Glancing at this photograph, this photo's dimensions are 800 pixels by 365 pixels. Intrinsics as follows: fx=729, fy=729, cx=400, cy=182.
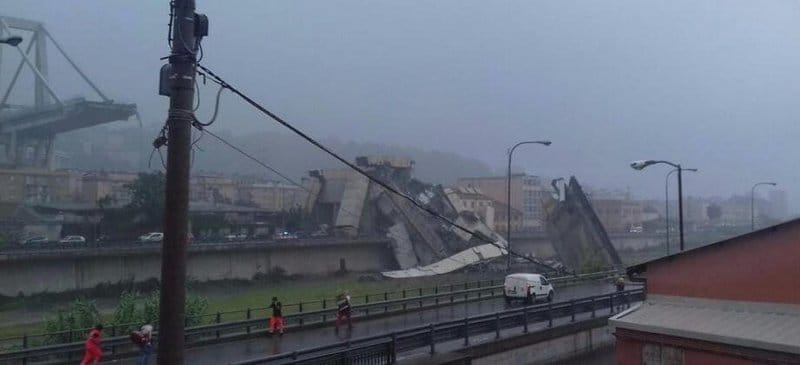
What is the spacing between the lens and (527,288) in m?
36.4

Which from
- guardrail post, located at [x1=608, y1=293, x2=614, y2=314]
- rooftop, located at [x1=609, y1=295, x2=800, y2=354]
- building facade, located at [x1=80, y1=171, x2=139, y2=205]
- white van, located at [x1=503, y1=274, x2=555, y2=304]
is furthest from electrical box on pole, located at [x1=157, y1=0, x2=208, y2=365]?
building facade, located at [x1=80, y1=171, x2=139, y2=205]

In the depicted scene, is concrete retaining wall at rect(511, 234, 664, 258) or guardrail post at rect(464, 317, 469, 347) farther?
concrete retaining wall at rect(511, 234, 664, 258)

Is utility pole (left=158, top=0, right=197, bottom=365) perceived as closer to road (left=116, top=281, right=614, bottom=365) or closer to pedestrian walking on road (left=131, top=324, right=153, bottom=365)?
pedestrian walking on road (left=131, top=324, right=153, bottom=365)

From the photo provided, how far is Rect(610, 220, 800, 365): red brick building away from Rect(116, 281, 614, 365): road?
35.0 feet

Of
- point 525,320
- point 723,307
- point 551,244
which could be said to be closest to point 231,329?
point 525,320

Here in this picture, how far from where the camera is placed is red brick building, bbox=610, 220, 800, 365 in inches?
509

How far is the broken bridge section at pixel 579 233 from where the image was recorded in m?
67.1

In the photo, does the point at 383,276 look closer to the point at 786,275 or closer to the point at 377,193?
the point at 377,193

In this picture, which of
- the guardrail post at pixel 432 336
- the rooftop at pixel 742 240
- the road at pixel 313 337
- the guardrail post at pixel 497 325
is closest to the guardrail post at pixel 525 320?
the guardrail post at pixel 497 325

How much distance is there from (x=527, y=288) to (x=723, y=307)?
2224 cm

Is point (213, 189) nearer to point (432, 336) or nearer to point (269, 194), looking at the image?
point (269, 194)

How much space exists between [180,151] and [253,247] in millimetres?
62346

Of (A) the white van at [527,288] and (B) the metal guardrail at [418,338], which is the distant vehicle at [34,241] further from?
(B) the metal guardrail at [418,338]

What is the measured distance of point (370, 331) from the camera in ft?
87.2
